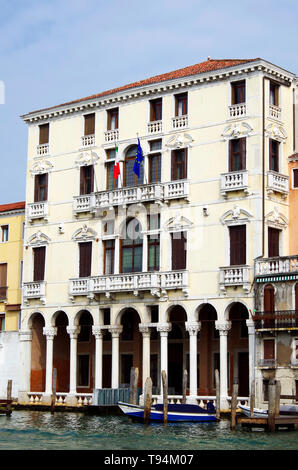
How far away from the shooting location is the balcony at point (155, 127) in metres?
45.8

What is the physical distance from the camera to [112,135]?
47.7 metres

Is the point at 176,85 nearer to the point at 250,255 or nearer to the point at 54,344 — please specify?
the point at 250,255

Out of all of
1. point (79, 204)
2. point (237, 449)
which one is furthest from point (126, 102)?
point (237, 449)

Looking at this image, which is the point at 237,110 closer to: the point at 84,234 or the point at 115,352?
the point at 84,234

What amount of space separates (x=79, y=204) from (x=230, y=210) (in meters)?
8.68

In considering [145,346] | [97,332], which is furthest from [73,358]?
[145,346]

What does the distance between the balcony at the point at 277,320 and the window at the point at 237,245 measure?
2597 millimetres

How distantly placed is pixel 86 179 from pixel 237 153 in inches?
349

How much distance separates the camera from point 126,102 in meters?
47.2

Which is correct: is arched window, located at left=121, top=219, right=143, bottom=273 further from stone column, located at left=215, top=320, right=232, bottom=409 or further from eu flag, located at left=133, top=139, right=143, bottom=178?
stone column, located at left=215, top=320, right=232, bottom=409

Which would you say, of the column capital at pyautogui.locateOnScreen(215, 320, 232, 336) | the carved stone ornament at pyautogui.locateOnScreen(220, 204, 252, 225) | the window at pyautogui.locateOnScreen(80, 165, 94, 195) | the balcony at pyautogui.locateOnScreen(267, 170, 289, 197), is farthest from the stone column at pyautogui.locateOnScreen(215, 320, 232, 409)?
the window at pyautogui.locateOnScreen(80, 165, 94, 195)

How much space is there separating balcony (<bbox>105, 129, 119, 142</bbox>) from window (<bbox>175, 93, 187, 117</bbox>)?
3577 millimetres

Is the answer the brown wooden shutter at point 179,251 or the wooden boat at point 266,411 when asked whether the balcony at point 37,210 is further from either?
the wooden boat at point 266,411

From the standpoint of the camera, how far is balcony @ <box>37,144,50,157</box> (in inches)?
1980
